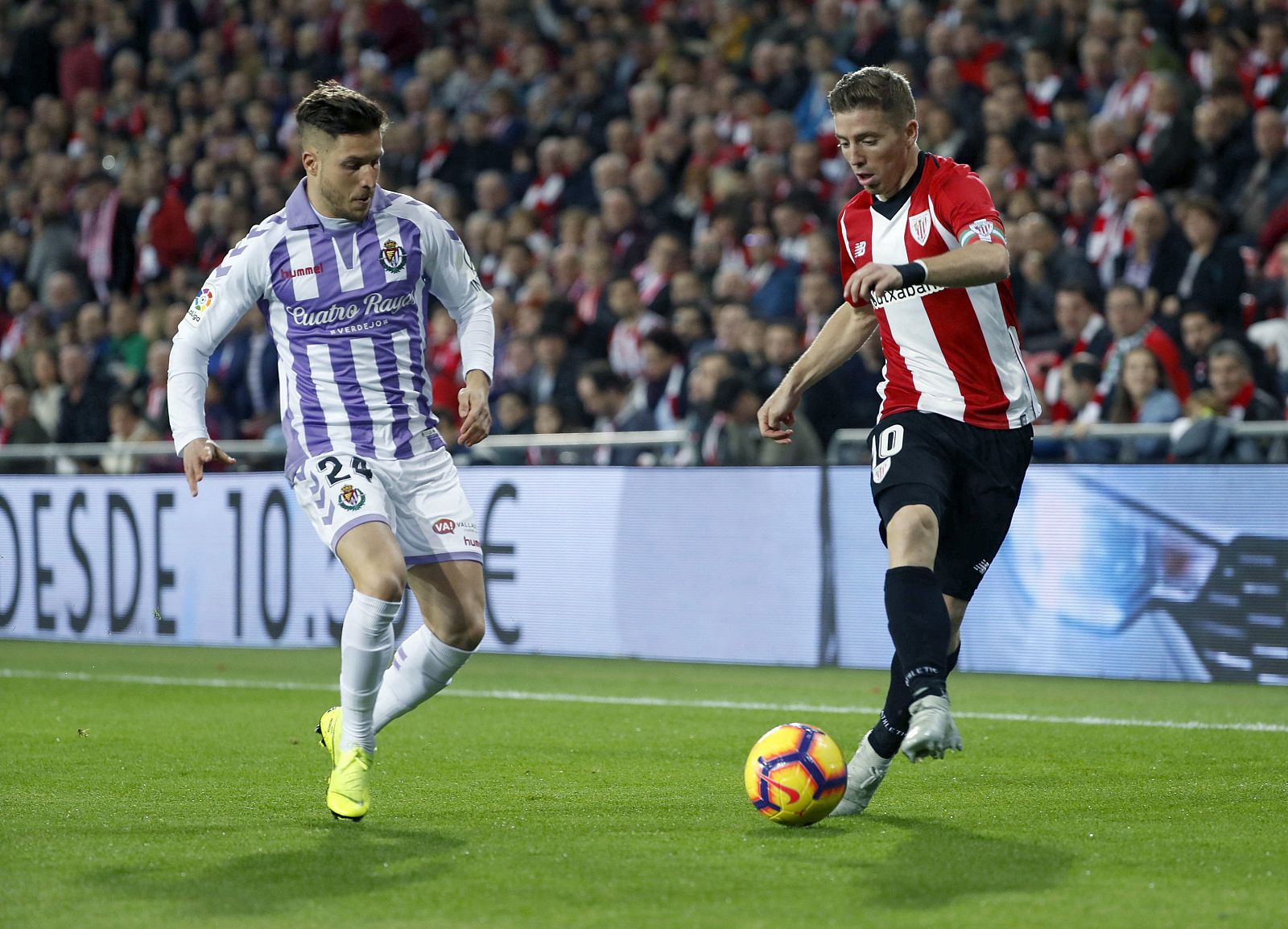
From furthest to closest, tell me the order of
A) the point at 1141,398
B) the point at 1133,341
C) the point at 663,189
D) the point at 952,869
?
the point at 663,189 < the point at 1133,341 < the point at 1141,398 < the point at 952,869

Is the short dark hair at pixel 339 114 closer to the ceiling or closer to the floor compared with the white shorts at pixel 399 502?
closer to the ceiling

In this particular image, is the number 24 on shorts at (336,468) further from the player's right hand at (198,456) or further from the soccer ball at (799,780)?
the soccer ball at (799,780)

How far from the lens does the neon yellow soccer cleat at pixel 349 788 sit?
5.65m

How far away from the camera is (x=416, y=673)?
6.19 metres

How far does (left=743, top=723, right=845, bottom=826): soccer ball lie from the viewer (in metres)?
5.53

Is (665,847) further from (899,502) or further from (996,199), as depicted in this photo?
(996,199)

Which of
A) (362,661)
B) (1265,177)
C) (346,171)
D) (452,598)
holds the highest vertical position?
(1265,177)

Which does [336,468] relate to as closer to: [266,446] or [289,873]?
[289,873]

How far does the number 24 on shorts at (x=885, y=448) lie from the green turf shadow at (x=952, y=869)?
1083 millimetres

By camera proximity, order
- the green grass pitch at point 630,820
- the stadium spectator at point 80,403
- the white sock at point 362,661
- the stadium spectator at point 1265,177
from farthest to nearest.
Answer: the stadium spectator at point 80,403 < the stadium spectator at point 1265,177 < the white sock at point 362,661 < the green grass pitch at point 630,820

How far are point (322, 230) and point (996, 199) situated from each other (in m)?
8.29

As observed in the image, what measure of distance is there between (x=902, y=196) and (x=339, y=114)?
1.79 m

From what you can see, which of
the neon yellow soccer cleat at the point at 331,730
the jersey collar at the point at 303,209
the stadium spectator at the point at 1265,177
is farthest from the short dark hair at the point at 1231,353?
the neon yellow soccer cleat at the point at 331,730

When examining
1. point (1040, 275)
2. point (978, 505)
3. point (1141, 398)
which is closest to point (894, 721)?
point (978, 505)
